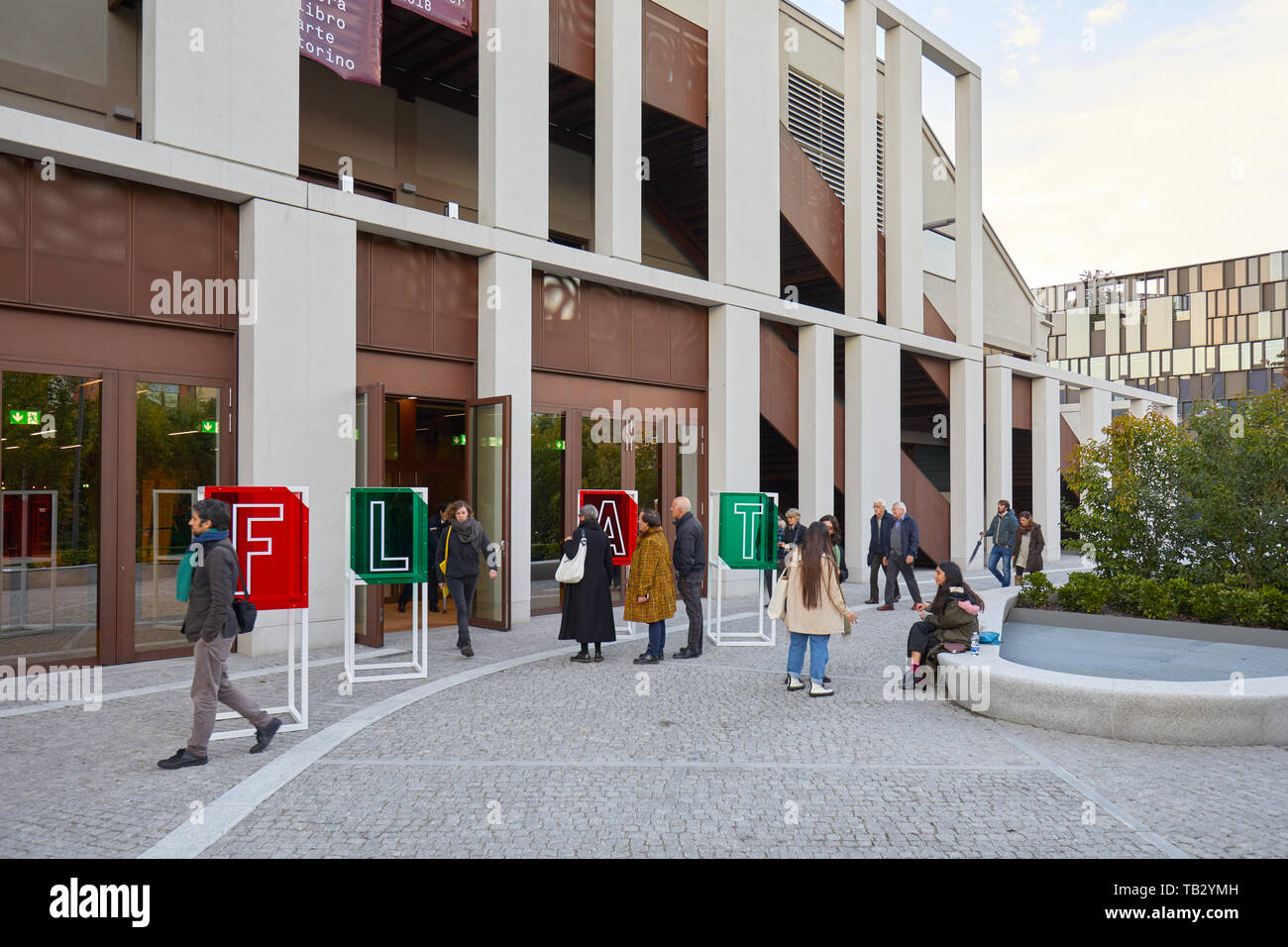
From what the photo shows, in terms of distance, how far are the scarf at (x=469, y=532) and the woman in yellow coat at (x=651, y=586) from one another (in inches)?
85.1

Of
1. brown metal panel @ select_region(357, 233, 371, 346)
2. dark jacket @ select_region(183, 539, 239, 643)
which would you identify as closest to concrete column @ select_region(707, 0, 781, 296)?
brown metal panel @ select_region(357, 233, 371, 346)

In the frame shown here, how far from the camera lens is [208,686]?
20.6 ft

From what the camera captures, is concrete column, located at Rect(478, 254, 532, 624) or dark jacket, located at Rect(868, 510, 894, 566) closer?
concrete column, located at Rect(478, 254, 532, 624)

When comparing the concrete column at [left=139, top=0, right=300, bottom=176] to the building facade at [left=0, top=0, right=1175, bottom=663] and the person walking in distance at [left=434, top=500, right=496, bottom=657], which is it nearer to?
the building facade at [left=0, top=0, right=1175, bottom=663]

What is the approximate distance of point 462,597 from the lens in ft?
36.2

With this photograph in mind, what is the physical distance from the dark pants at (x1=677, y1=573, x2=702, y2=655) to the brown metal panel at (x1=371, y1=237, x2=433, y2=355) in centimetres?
542

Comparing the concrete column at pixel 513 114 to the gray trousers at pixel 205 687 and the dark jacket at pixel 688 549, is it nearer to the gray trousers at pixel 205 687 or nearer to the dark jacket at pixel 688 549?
the dark jacket at pixel 688 549

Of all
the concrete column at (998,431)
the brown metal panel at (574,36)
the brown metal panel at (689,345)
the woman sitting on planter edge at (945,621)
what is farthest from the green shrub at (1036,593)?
the concrete column at (998,431)

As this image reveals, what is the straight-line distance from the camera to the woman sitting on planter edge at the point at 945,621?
8742mm

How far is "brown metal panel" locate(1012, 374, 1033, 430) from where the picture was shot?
26419 mm

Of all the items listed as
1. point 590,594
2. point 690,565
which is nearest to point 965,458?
point 690,565

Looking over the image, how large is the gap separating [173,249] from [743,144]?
1068 centimetres

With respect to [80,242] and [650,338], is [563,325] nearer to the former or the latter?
[650,338]
